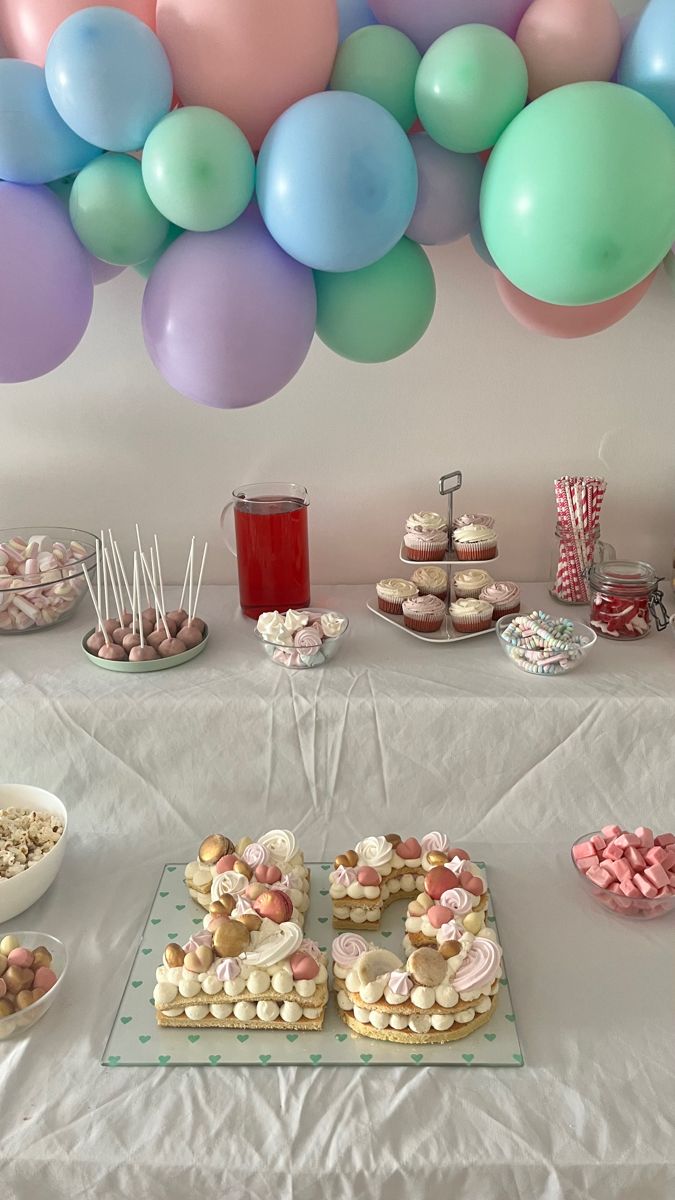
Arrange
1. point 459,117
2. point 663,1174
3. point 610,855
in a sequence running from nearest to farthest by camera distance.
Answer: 1. point 663,1174
2. point 459,117
3. point 610,855

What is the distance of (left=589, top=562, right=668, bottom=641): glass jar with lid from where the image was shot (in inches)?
49.3

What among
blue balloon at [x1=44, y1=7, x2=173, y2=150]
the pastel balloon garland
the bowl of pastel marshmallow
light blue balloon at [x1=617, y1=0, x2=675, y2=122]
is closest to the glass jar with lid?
the bowl of pastel marshmallow

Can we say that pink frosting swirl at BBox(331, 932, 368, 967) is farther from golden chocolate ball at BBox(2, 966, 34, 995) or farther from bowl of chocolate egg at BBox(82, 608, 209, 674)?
bowl of chocolate egg at BBox(82, 608, 209, 674)

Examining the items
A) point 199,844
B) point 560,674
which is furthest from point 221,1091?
point 560,674

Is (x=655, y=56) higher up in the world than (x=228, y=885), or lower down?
higher up

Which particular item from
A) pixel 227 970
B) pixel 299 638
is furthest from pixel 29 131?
pixel 227 970

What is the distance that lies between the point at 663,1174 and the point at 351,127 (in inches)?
38.4

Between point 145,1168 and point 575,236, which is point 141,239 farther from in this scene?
point 145,1168

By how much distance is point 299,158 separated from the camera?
86cm

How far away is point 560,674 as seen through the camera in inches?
47.4

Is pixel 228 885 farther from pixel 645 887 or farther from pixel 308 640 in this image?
pixel 645 887

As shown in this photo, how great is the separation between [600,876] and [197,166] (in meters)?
0.88

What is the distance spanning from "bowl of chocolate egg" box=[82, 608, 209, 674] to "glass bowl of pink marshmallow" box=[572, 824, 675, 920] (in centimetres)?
57

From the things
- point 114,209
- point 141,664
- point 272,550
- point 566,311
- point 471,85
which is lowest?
point 141,664
